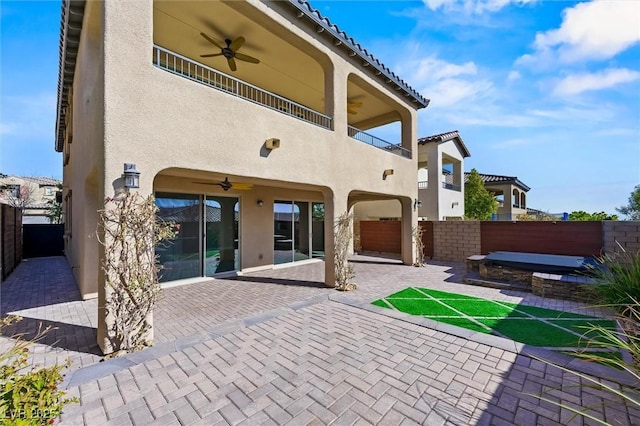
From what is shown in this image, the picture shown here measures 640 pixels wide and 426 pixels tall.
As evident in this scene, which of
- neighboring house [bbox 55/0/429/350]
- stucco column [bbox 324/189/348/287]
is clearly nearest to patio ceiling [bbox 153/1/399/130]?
neighboring house [bbox 55/0/429/350]

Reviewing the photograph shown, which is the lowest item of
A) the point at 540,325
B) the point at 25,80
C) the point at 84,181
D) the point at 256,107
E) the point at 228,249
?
the point at 540,325

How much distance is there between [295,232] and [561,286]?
11336 mm

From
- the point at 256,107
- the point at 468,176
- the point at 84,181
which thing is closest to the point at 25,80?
the point at 84,181

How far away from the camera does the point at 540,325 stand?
6.77m

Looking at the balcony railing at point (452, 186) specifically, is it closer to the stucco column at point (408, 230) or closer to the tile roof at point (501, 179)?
the tile roof at point (501, 179)

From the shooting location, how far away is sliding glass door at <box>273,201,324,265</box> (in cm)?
1448

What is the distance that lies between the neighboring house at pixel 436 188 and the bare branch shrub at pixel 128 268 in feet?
60.1

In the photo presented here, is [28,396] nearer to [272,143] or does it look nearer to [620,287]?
[272,143]

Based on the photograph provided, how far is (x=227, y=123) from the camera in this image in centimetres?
710

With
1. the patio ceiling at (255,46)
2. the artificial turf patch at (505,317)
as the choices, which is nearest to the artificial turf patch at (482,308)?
the artificial turf patch at (505,317)

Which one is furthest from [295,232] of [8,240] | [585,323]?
[8,240]

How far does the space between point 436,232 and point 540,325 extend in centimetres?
1031

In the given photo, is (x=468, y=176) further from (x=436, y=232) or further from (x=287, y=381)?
(x=287, y=381)

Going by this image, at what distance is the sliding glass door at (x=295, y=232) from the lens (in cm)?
1448
